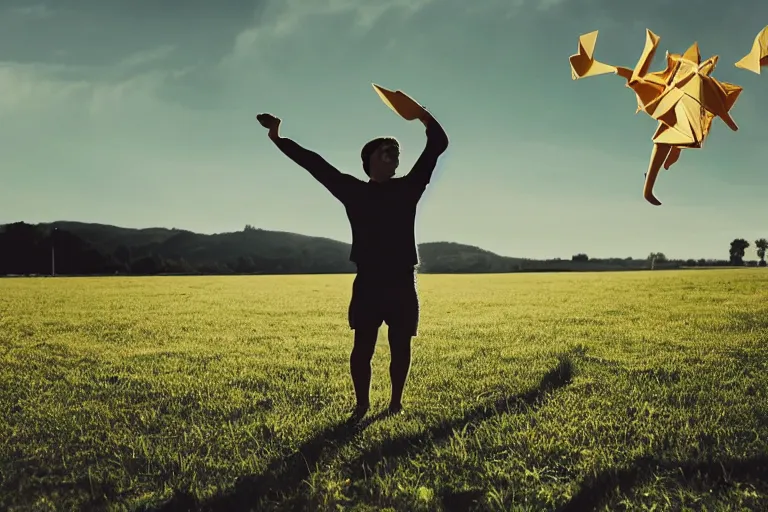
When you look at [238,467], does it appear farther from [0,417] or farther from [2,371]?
[2,371]

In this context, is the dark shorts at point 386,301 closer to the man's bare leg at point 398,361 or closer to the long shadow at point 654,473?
the man's bare leg at point 398,361

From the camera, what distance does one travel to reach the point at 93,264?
76.4 m

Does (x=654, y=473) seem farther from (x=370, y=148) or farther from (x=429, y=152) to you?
(x=370, y=148)

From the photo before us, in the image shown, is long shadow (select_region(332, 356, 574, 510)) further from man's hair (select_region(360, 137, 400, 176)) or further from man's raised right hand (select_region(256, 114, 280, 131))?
man's raised right hand (select_region(256, 114, 280, 131))

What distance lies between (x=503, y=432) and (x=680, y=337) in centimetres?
736

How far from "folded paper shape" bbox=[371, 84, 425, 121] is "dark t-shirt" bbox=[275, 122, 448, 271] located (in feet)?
0.59

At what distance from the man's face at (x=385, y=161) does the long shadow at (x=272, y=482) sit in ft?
7.54

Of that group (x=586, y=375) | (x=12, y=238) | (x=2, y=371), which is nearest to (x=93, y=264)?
(x=12, y=238)

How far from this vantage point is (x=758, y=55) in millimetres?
3096

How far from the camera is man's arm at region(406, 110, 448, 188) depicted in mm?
4746

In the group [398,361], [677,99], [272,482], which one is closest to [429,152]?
[398,361]

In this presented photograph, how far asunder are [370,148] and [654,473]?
340 centimetres

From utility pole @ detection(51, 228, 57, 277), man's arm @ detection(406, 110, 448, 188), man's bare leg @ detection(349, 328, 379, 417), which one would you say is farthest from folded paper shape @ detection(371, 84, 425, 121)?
utility pole @ detection(51, 228, 57, 277)

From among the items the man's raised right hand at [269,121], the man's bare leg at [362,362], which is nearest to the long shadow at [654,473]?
the man's bare leg at [362,362]
